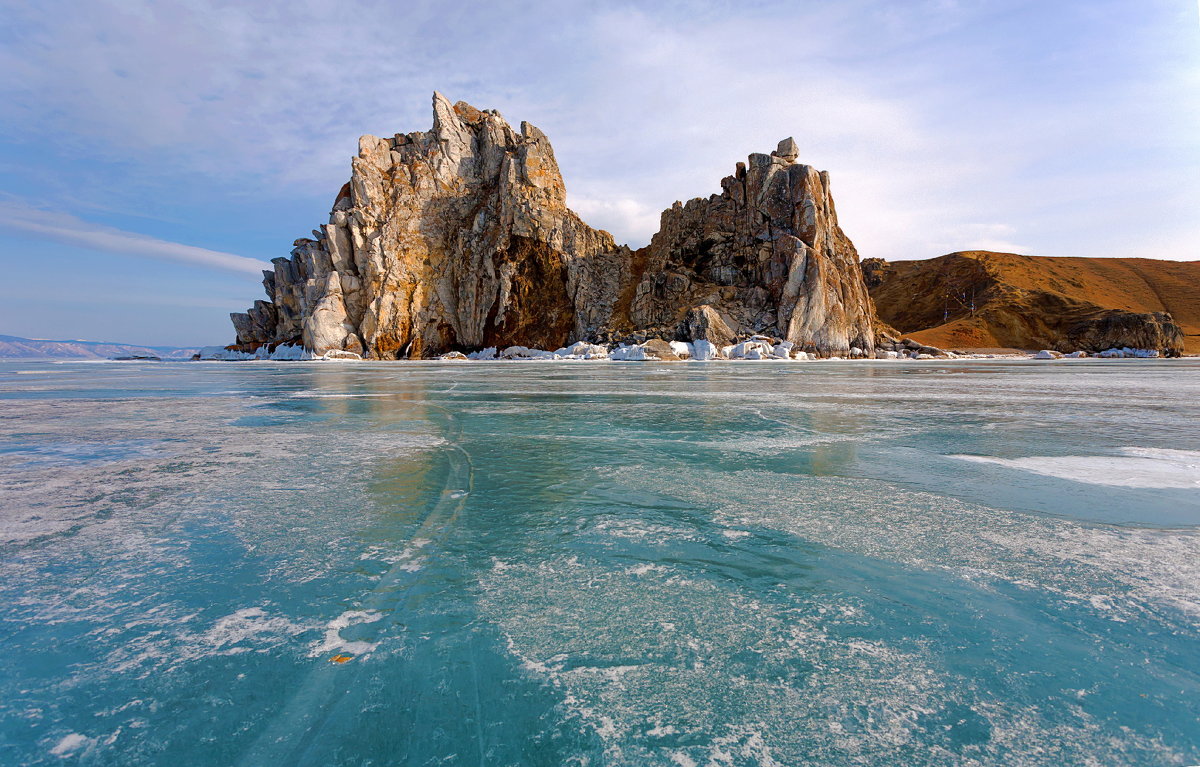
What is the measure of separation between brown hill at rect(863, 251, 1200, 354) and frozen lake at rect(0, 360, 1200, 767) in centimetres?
9123

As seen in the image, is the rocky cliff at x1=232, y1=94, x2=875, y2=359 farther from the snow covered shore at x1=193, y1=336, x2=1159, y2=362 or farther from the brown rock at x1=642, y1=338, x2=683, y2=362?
the brown rock at x1=642, y1=338, x2=683, y2=362

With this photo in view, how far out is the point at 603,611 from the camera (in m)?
3.07

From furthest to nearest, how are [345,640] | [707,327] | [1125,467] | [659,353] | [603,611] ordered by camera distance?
[707,327] → [659,353] → [1125,467] → [603,611] → [345,640]

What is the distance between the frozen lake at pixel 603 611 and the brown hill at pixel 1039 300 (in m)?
91.2

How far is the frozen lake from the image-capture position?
210 cm

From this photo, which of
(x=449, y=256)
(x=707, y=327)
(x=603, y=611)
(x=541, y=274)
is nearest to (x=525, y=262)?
(x=541, y=274)

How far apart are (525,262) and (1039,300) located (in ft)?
279

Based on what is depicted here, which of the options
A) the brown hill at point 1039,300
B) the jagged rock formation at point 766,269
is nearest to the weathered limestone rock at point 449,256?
the jagged rock formation at point 766,269

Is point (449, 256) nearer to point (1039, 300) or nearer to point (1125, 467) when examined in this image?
point (1125, 467)

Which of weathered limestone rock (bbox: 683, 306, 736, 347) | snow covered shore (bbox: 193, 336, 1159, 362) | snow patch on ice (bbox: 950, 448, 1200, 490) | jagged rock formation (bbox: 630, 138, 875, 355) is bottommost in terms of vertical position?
snow patch on ice (bbox: 950, 448, 1200, 490)

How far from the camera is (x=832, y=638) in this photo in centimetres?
279

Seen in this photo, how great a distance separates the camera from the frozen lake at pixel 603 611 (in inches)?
82.5

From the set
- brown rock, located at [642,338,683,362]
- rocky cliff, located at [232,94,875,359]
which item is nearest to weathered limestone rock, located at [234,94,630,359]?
rocky cliff, located at [232,94,875,359]

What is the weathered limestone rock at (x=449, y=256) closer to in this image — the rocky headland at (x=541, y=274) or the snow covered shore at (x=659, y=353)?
the rocky headland at (x=541, y=274)
